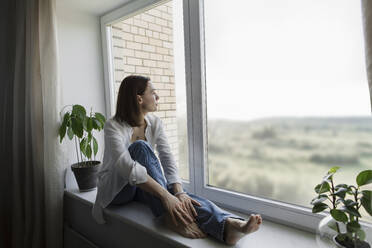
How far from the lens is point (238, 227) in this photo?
3.00 feet

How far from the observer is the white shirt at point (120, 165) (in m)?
1.15

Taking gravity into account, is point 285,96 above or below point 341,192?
above

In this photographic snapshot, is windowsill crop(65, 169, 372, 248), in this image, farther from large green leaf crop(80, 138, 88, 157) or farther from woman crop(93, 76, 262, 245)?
large green leaf crop(80, 138, 88, 157)

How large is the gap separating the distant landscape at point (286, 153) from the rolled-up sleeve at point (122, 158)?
47 centimetres

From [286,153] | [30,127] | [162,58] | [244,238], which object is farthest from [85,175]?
[286,153]

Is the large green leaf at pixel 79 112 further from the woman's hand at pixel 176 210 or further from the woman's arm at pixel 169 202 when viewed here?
the woman's hand at pixel 176 210

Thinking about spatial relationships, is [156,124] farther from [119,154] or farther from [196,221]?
[196,221]

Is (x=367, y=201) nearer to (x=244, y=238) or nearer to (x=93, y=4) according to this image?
(x=244, y=238)

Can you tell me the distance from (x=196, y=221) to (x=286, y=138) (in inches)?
21.7

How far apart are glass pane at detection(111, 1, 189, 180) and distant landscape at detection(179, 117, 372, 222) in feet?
0.95

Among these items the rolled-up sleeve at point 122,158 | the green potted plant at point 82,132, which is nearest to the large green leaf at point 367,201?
the rolled-up sleeve at point 122,158

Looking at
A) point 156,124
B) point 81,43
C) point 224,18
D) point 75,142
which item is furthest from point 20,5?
point 224,18

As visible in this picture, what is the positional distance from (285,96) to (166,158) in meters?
0.72

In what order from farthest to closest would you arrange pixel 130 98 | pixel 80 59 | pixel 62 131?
1. pixel 80 59
2. pixel 62 131
3. pixel 130 98
